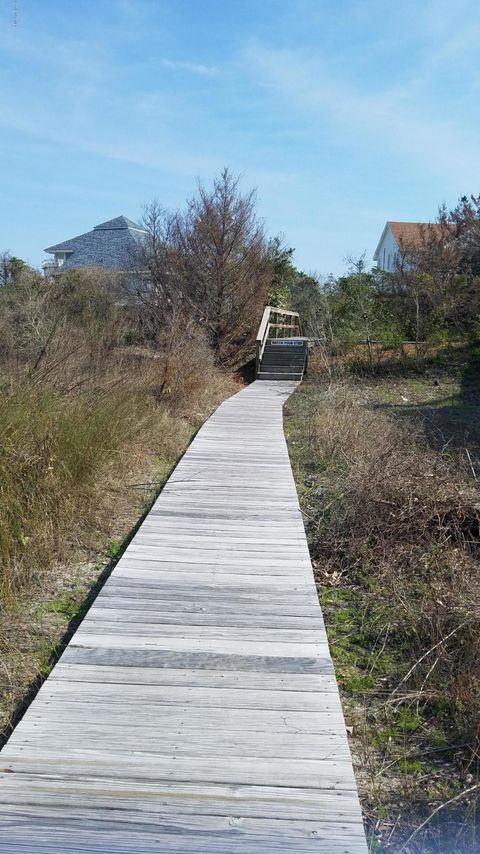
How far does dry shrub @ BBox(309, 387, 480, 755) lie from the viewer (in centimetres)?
347

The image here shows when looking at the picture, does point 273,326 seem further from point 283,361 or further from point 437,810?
point 437,810

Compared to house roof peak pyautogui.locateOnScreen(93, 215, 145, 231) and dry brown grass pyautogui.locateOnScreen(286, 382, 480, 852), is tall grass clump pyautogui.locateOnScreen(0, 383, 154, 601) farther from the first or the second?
house roof peak pyautogui.locateOnScreen(93, 215, 145, 231)

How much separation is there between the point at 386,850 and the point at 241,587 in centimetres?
202

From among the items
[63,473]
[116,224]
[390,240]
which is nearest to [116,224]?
[116,224]

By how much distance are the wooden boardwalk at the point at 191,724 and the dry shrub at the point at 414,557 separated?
0.45 m

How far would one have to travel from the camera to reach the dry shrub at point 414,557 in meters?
3.47

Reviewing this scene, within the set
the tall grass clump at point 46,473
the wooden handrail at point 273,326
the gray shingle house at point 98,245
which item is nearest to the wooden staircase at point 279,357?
the wooden handrail at point 273,326

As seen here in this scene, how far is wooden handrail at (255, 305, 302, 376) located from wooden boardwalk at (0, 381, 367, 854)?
1302 centimetres

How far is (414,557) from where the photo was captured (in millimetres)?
5094

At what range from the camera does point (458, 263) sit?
806 inches

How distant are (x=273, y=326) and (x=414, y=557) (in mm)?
16684

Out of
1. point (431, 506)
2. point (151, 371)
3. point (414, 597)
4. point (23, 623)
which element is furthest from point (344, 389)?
point (23, 623)

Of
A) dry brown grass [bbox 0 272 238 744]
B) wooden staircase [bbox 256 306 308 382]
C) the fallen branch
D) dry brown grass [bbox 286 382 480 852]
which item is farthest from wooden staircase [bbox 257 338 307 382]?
the fallen branch

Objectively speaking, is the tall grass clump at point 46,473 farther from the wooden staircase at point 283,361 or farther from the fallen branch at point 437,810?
the wooden staircase at point 283,361
